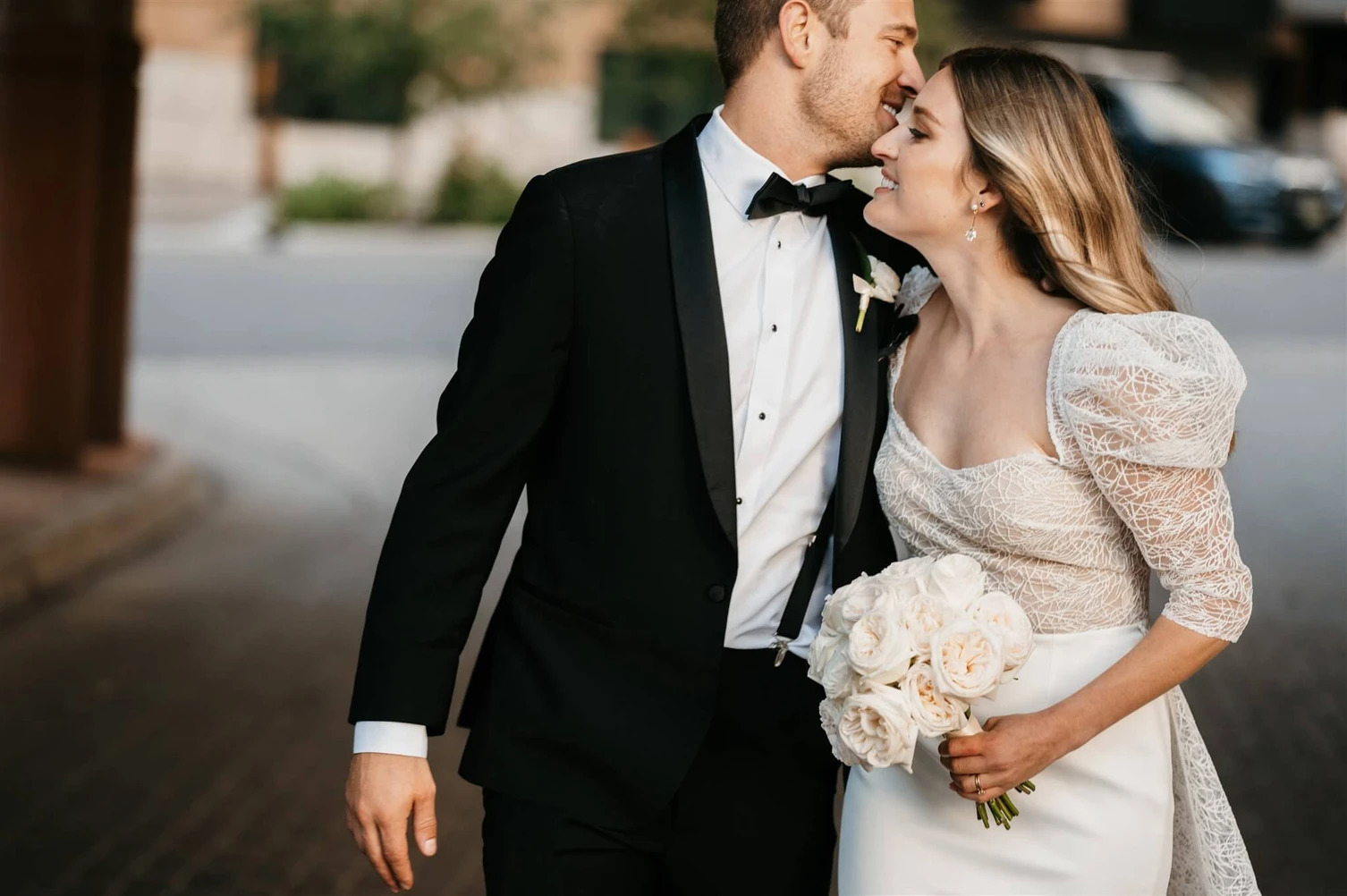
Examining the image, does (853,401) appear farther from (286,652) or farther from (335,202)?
(335,202)

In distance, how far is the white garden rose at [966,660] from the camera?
247cm

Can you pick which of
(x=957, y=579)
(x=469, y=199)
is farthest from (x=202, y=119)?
(x=957, y=579)

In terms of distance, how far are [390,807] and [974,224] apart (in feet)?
4.47

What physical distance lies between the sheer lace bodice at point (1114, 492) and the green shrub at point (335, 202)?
21040 millimetres

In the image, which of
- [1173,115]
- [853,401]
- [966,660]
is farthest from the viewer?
[1173,115]

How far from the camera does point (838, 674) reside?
2572mm

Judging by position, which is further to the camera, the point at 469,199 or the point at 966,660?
the point at 469,199

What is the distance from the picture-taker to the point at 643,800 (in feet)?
9.26

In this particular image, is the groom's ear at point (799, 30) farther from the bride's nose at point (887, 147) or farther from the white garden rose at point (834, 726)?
the white garden rose at point (834, 726)

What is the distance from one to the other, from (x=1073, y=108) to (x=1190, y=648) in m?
0.90

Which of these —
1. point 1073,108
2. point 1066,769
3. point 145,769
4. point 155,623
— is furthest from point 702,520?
point 155,623

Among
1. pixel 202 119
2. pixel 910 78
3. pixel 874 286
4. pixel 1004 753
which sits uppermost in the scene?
pixel 910 78

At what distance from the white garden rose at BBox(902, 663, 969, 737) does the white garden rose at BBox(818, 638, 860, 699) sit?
8 centimetres

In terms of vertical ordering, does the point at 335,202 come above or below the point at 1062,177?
below
